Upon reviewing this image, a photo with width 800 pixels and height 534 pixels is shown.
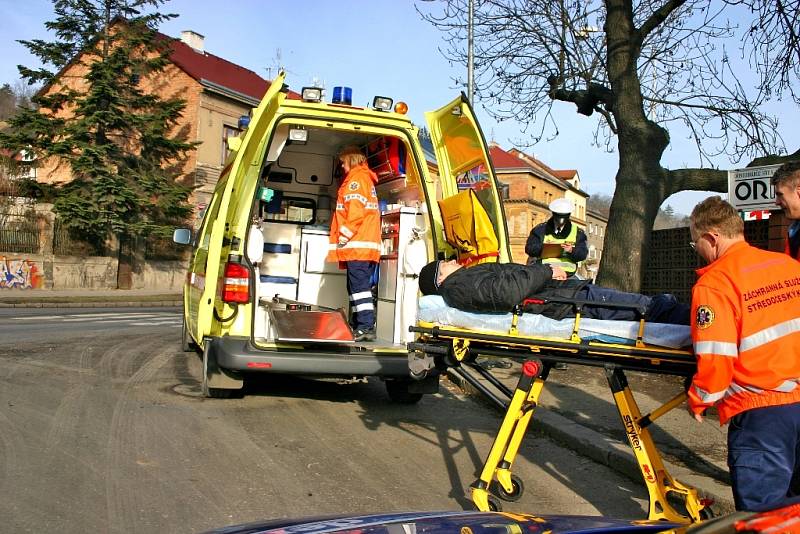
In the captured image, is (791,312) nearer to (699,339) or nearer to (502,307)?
(699,339)

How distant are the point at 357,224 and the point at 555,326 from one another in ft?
11.5

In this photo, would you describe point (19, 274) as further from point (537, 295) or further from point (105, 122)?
point (537, 295)

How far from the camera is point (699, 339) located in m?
2.82

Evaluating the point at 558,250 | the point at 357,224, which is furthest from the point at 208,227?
the point at 558,250

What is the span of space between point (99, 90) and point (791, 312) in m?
28.4

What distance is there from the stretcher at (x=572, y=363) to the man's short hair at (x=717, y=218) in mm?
515

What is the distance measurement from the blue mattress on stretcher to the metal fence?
80.9 ft

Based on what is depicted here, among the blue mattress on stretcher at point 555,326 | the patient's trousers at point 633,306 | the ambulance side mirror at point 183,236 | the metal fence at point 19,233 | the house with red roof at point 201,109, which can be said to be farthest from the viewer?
the house with red roof at point 201,109

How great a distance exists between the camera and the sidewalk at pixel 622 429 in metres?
4.65

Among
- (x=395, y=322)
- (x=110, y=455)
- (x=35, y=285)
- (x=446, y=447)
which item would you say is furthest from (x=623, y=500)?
(x=35, y=285)

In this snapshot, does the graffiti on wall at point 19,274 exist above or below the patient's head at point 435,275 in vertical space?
below

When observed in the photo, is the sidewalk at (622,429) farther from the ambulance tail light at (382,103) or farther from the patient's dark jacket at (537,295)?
the ambulance tail light at (382,103)

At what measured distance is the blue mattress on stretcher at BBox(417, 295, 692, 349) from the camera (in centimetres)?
335

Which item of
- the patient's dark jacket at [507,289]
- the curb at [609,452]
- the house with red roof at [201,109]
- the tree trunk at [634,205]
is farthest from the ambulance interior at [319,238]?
the house with red roof at [201,109]
